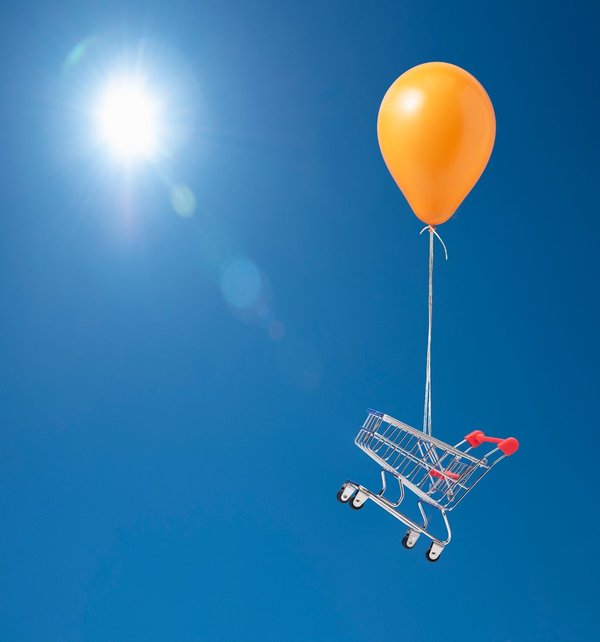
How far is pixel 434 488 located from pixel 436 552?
15.3 inches

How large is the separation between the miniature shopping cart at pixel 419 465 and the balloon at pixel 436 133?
1.21m

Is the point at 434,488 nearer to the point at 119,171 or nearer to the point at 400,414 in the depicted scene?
the point at 400,414

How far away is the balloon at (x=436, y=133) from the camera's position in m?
3.76

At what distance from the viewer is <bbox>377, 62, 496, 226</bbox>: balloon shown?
12.3 feet

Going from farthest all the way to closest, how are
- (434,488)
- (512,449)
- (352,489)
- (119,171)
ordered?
1. (119,171)
2. (352,489)
3. (434,488)
4. (512,449)

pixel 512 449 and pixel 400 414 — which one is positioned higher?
pixel 400 414

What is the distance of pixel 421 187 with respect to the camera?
3.94m

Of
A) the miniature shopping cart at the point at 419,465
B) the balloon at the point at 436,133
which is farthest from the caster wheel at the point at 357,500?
the balloon at the point at 436,133

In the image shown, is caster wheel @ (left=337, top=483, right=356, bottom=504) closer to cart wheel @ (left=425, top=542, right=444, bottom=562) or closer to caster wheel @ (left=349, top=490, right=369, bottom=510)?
caster wheel @ (left=349, top=490, right=369, bottom=510)

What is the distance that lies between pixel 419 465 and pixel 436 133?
169 centimetres

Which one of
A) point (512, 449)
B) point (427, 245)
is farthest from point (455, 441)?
point (512, 449)

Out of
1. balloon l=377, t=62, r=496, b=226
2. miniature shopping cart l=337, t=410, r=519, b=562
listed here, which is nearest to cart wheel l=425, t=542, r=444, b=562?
miniature shopping cart l=337, t=410, r=519, b=562

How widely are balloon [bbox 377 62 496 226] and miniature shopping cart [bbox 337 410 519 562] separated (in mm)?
1214

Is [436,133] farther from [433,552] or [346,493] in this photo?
[433,552]
